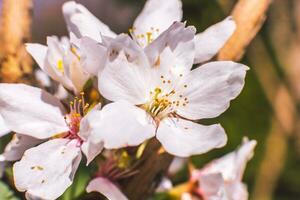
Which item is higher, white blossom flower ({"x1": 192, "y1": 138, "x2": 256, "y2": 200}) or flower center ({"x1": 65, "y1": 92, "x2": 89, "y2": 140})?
flower center ({"x1": 65, "y1": 92, "x2": 89, "y2": 140})

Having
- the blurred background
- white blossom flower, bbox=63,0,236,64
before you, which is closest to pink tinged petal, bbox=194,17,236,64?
white blossom flower, bbox=63,0,236,64

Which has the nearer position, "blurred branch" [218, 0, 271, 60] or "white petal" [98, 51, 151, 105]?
"white petal" [98, 51, 151, 105]

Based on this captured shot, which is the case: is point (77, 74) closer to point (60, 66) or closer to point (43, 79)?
point (60, 66)

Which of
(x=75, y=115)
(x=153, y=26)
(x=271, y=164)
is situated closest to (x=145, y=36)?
(x=153, y=26)

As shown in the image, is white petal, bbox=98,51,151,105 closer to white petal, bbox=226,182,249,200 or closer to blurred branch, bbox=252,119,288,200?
white petal, bbox=226,182,249,200

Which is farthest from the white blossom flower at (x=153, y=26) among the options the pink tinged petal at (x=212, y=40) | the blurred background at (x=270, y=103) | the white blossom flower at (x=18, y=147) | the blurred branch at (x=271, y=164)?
the blurred branch at (x=271, y=164)

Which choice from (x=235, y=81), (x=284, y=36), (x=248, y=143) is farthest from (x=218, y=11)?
(x=235, y=81)

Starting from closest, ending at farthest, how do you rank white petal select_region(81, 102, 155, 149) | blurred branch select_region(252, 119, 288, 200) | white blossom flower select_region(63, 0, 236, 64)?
white petal select_region(81, 102, 155, 149), white blossom flower select_region(63, 0, 236, 64), blurred branch select_region(252, 119, 288, 200)
